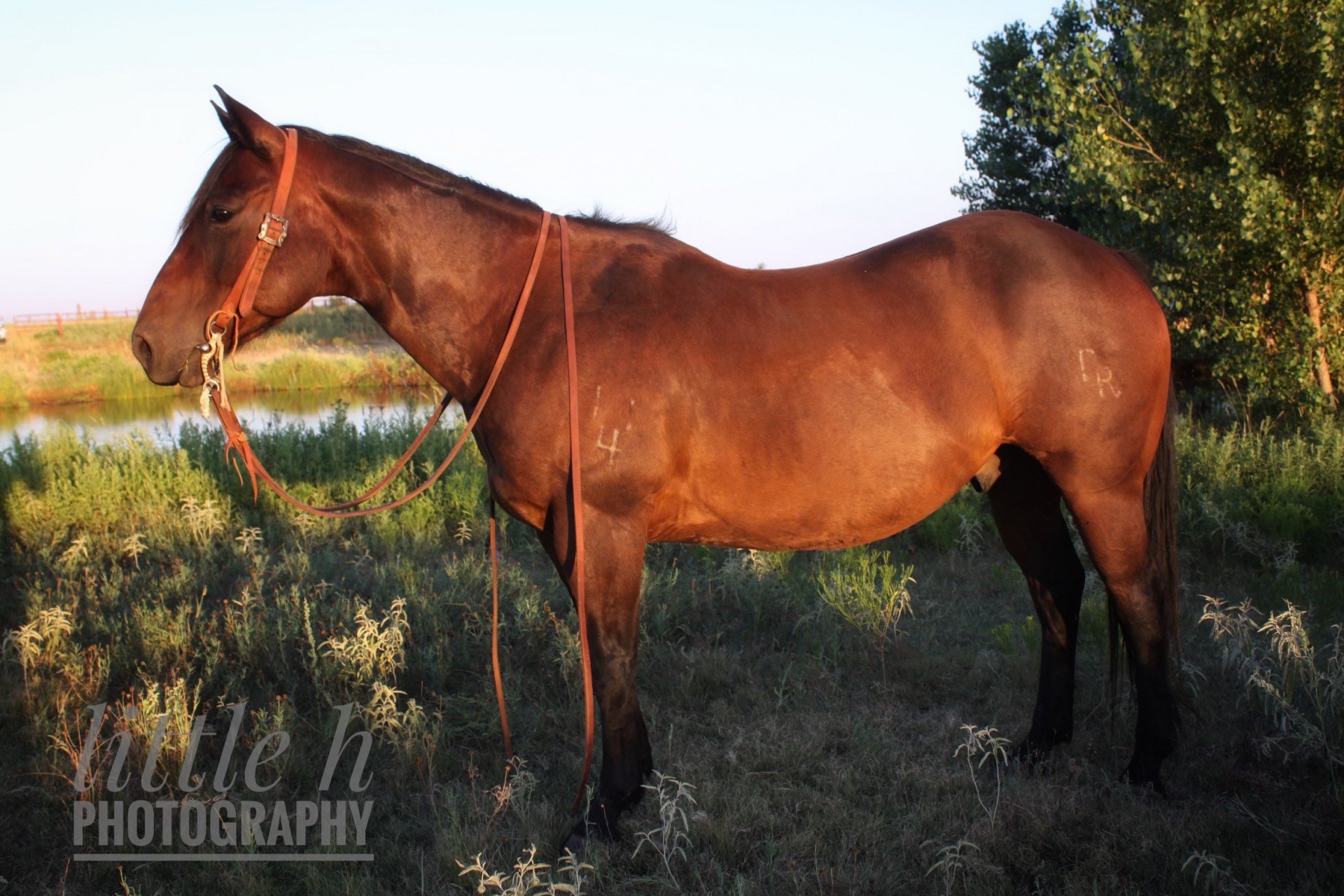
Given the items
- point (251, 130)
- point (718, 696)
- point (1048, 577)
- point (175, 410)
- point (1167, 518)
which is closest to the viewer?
point (251, 130)

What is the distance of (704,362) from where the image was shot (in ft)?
9.25

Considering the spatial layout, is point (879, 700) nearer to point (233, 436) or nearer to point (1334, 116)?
point (233, 436)

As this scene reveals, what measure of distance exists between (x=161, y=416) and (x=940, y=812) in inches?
742

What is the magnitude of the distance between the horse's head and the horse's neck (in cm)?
22

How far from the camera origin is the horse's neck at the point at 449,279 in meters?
2.83

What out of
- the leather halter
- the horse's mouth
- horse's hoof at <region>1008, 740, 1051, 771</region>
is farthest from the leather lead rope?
horse's hoof at <region>1008, 740, 1051, 771</region>

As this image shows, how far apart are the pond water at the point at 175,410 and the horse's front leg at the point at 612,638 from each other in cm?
1077

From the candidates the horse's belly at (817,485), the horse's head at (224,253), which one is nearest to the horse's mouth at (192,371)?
the horse's head at (224,253)

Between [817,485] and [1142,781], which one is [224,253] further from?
[1142,781]

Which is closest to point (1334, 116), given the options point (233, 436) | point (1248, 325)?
point (1248, 325)

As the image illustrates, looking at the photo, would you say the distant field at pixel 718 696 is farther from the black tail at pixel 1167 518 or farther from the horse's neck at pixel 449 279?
the horse's neck at pixel 449 279

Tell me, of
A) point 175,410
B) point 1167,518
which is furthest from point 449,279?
point 175,410

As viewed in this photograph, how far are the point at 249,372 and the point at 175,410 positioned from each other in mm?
3901

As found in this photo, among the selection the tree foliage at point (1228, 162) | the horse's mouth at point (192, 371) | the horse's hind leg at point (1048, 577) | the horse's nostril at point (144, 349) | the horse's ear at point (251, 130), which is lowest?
the horse's hind leg at point (1048, 577)
